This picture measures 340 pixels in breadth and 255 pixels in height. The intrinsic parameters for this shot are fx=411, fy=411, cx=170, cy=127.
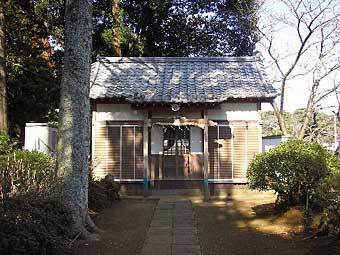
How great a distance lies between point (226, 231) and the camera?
28.3 feet

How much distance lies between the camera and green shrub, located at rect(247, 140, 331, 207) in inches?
353

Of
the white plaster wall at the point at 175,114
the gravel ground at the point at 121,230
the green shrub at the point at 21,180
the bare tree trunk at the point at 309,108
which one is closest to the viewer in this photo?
the gravel ground at the point at 121,230

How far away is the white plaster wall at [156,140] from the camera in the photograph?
15281mm

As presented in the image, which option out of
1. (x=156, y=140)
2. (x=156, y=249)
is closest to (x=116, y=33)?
(x=156, y=140)

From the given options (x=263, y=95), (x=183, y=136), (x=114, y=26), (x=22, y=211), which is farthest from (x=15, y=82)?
(x=22, y=211)

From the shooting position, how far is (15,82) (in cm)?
2002

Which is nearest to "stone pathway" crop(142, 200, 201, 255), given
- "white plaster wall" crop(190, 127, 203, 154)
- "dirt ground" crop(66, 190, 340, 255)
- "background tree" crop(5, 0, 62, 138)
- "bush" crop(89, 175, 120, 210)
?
"dirt ground" crop(66, 190, 340, 255)

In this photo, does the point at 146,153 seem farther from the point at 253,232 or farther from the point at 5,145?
the point at 253,232

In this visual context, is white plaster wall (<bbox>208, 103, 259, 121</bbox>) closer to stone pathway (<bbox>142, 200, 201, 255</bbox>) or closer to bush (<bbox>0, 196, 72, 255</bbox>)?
stone pathway (<bbox>142, 200, 201, 255</bbox>)

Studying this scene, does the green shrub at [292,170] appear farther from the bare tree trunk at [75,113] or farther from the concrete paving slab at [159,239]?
the bare tree trunk at [75,113]

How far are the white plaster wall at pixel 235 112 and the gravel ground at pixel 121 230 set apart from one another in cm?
420

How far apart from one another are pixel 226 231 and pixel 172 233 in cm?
118

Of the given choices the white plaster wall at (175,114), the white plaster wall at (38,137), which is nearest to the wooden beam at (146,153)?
the white plaster wall at (175,114)

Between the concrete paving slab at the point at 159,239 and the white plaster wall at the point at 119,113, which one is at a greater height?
the white plaster wall at the point at 119,113
